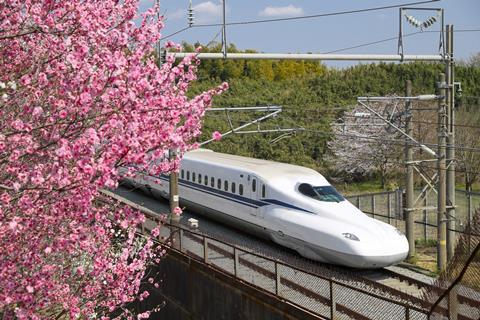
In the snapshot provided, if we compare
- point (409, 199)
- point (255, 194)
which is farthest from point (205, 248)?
point (409, 199)

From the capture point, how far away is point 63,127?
7.24m

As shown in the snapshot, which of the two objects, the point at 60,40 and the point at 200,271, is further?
the point at 200,271

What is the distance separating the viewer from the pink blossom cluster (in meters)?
6.83

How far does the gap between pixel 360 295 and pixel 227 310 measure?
4.66 metres

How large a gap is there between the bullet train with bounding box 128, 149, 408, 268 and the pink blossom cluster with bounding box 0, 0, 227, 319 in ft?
14.4

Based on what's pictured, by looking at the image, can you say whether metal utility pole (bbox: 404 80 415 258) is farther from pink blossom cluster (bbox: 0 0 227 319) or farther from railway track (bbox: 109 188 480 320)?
pink blossom cluster (bbox: 0 0 227 319)

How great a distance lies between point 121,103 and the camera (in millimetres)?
7250

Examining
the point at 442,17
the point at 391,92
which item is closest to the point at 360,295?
the point at 442,17

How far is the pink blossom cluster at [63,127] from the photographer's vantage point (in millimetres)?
6832

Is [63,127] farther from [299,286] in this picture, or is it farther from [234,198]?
[234,198]

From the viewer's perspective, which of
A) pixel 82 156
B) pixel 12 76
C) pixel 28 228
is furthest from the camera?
pixel 12 76

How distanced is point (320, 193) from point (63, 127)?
11218 millimetres

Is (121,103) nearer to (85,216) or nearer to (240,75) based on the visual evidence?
(85,216)

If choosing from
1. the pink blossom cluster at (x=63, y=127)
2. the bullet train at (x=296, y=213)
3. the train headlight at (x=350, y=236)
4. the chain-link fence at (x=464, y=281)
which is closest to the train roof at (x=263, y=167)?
the bullet train at (x=296, y=213)
